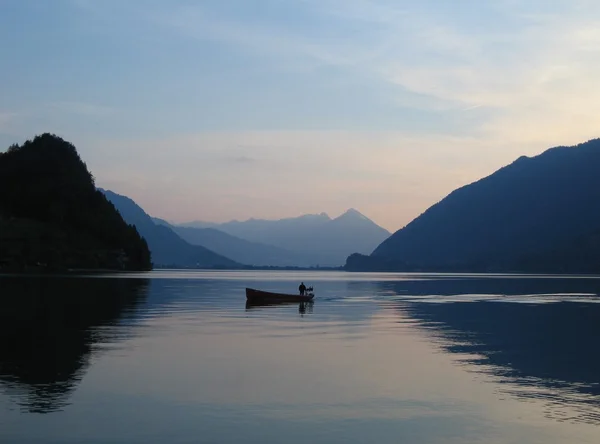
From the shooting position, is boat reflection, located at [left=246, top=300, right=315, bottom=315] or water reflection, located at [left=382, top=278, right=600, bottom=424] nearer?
water reflection, located at [left=382, top=278, right=600, bottom=424]

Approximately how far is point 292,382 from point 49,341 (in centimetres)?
1967

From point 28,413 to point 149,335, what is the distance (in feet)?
86.5

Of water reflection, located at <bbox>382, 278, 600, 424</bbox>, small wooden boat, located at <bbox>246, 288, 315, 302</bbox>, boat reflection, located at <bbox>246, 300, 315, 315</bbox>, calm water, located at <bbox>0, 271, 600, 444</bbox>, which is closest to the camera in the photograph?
calm water, located at <bbox>0, 271, 600, 444</bbox>

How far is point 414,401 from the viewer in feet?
96.9

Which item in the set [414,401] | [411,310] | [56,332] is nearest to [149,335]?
[56,332]

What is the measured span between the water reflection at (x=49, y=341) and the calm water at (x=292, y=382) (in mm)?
116

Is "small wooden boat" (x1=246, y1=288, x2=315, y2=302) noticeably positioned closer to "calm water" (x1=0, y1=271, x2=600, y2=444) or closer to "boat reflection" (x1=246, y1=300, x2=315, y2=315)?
"boat reflection" (x1=246, y1=300, x2=315, y2=315)

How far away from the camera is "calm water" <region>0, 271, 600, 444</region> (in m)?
24.2

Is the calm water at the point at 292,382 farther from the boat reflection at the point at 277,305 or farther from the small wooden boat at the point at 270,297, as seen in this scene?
the small wooden boat at the point at 270,297

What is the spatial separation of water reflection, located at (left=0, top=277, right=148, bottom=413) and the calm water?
0.38ft

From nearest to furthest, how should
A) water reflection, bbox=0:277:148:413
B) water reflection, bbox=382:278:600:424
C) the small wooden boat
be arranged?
water reflection, bbox=0:277:148:413 < water reflection, bbox=382:278:600:424 < the small wooden boat

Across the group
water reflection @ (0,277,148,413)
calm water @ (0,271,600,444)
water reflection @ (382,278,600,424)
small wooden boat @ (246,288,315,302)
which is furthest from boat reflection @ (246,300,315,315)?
calm water @ (0,271,600,444)

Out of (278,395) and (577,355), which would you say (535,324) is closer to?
(577,355)

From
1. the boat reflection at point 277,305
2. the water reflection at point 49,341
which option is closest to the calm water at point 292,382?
the water reflection at point 49,341
